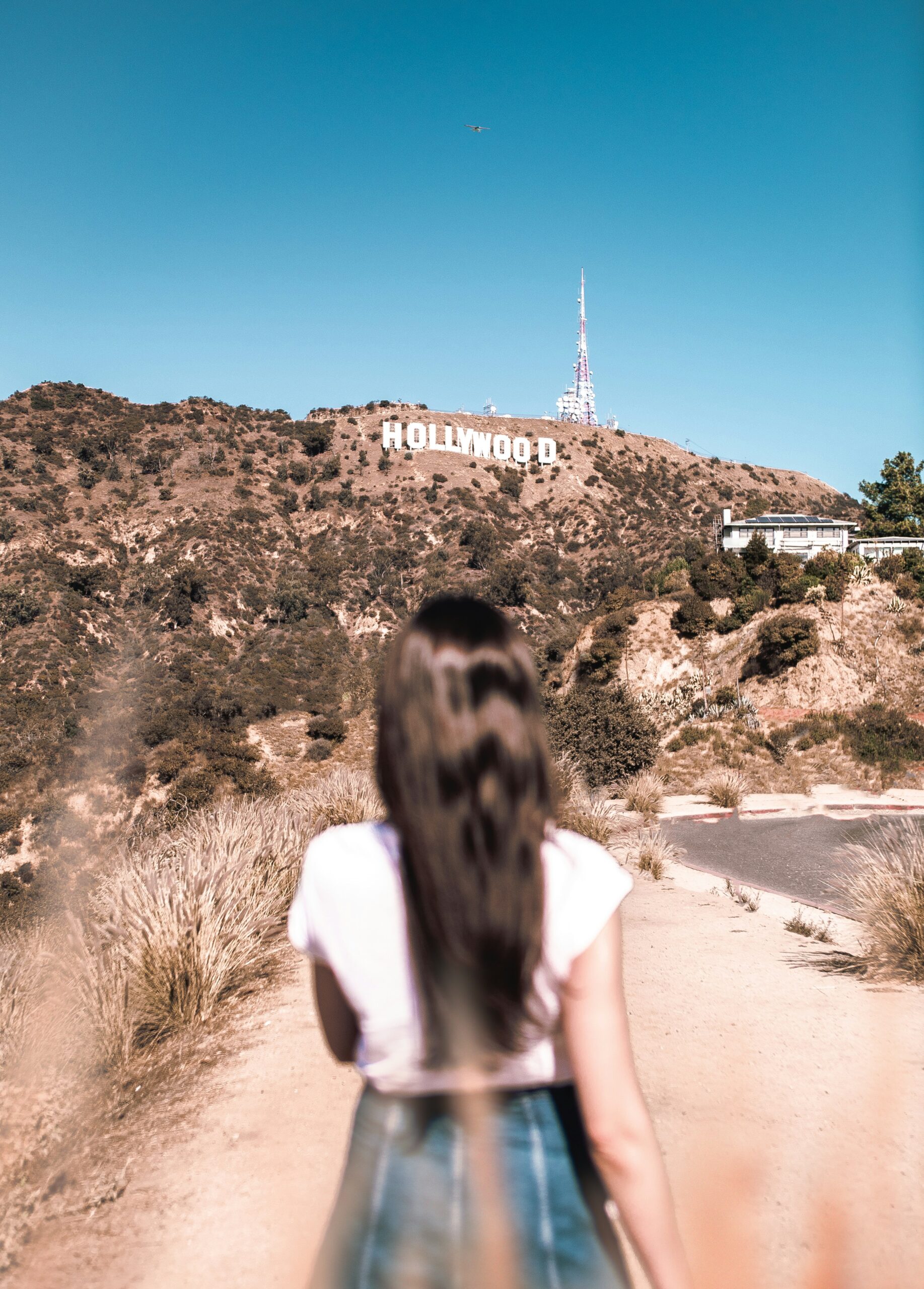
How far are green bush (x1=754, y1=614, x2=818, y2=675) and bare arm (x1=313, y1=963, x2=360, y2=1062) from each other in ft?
82.3

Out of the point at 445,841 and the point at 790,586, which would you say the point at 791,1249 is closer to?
the point at 445,841

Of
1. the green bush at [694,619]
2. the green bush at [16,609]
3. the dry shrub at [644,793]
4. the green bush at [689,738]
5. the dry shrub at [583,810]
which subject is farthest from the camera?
the green bush at [16,609]

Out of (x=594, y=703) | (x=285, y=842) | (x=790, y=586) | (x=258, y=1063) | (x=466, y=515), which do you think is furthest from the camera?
(x=466, y=515)

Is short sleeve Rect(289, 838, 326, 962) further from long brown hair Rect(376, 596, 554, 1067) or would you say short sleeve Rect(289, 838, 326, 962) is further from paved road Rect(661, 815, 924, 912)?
paved road Rect(661, 815, 924, 912)

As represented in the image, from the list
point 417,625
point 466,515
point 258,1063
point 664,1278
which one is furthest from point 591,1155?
point 466,515

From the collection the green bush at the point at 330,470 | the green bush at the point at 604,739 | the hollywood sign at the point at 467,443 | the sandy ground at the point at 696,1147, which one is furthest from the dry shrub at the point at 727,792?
the hollywood sign at the point at 467,443

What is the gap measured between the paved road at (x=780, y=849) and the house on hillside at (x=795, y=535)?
28.3 meters

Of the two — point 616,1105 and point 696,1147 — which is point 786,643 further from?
point 616,1105

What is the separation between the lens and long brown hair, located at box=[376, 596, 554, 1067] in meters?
1.08

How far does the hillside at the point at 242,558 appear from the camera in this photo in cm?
2917

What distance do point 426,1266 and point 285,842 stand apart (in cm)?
621

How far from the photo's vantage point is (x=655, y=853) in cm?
961

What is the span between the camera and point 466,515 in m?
58.1

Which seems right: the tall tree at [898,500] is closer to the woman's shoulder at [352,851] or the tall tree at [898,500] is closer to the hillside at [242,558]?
the hillside at [242,558]
